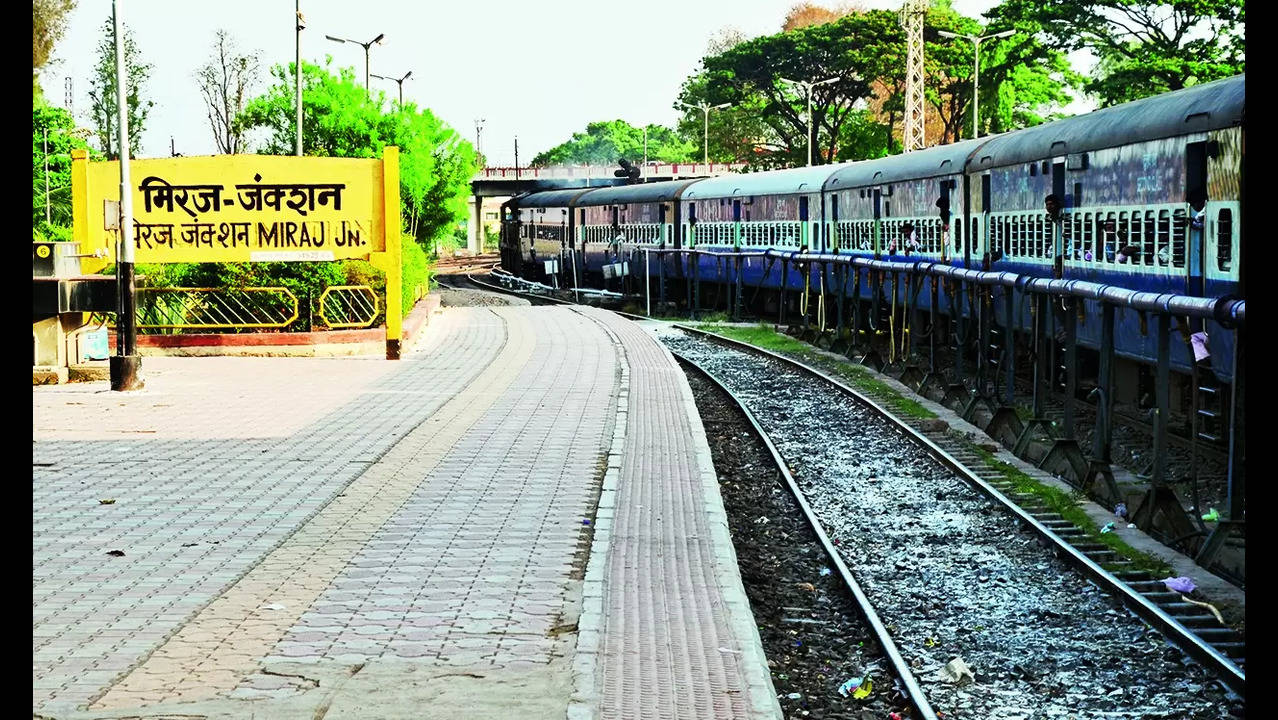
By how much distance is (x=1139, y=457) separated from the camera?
1569 centimetres

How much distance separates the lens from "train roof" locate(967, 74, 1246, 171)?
14.3 m

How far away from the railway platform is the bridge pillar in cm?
9523

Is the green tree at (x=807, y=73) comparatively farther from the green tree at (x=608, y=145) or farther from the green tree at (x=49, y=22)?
the green tree at (x=608, y=145)

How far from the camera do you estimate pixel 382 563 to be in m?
9.66

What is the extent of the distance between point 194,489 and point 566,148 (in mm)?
167275

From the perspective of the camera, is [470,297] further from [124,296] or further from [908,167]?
[124,296]

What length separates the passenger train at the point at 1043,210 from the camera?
14.5 meters

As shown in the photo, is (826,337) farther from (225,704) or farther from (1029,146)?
(225,704)

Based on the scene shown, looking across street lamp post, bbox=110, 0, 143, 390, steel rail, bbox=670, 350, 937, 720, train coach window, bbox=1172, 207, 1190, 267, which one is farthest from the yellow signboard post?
train coach window, bbox=1172, 207, 1190, 267

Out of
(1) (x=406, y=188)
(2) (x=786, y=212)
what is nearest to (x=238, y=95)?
(1) (x=406, y=188)

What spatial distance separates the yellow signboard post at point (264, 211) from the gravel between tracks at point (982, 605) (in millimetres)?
10481

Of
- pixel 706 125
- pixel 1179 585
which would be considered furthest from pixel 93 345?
pixel 706 125

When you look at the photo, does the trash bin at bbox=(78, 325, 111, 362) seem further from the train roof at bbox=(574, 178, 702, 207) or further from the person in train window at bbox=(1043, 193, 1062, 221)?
the train roof at bbox=(574, 178, 702, 207)

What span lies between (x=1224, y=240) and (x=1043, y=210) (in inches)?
272
